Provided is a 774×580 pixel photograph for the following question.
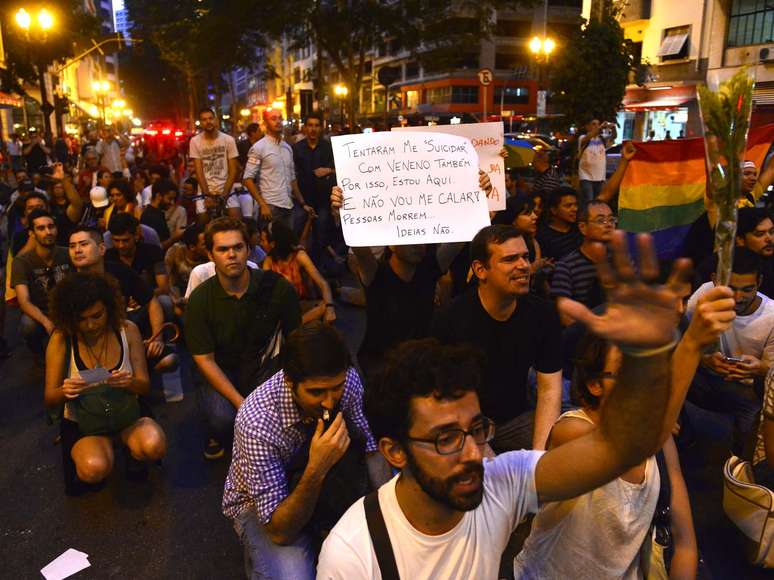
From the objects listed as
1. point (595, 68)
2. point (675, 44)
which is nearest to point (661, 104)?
point (675, 44)

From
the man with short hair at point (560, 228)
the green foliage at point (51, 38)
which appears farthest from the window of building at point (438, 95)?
the man with short hair at point (560, 228)

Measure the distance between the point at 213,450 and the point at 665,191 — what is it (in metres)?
4.93

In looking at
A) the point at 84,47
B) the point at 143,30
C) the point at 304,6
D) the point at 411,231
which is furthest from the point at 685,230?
the point at 143,30

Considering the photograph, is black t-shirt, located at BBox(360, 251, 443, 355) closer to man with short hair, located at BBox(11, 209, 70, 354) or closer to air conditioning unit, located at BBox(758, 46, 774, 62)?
man with short hair, located at BBox(11, 209, 70, 354)

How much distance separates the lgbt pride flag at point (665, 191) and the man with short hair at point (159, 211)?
5438 mm

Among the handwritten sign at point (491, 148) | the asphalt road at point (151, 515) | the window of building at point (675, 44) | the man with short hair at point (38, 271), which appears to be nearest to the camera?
the asphalt road at point (151, 515)

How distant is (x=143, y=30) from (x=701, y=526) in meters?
72.3

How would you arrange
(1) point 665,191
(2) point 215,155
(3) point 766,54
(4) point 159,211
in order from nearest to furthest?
1. (1) point 665,191
2. (4) point 159,211
3. (2) point 215,155
4. (3) point 766,54

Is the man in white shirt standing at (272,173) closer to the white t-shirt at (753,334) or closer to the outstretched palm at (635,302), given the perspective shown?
the white t-shirt at (753,334)

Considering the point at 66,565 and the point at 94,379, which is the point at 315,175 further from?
the point at 66,565

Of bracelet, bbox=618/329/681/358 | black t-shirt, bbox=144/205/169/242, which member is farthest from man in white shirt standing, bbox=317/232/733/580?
black t-shirt, bbox=144/205/169/242

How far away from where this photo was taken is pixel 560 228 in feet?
19.9

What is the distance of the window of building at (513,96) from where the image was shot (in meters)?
54.1

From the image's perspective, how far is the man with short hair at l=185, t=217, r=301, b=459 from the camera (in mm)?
4379
